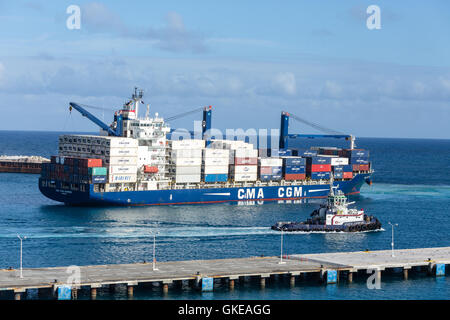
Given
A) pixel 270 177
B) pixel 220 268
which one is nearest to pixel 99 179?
pixel 270 177

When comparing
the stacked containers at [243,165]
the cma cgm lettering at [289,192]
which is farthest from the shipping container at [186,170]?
the cma cgm lettering at [289,192]

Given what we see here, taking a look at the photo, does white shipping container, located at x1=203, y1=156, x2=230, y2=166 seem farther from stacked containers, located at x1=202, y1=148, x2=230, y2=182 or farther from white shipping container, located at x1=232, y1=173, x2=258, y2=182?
white shipping container, located at x1=232, y1=173, x2=258, y2=182

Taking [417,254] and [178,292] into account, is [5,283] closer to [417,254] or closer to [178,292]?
[178,292]

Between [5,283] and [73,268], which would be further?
[73,268]

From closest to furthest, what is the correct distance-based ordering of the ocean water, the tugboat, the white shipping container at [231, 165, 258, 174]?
the ocean water → the tugboat → the white shipping container at [231, 165, 258, 174]

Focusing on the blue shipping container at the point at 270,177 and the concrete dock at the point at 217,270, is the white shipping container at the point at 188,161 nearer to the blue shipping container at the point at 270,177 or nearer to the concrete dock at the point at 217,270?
the blue shipping container at the point at 270,177

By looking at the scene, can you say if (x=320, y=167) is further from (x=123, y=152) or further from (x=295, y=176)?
(x=123, y=152)

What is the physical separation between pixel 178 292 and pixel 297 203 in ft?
191

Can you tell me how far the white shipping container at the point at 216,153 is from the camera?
105125 millimetres

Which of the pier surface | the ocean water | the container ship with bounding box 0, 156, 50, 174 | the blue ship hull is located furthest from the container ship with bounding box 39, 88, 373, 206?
the container ship with bounding box 0, 156, 50, 174

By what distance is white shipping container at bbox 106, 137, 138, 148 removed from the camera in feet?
316

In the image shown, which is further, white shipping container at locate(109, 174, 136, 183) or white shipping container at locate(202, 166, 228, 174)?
white shipping container at locate(202, 166, 228, 174)
